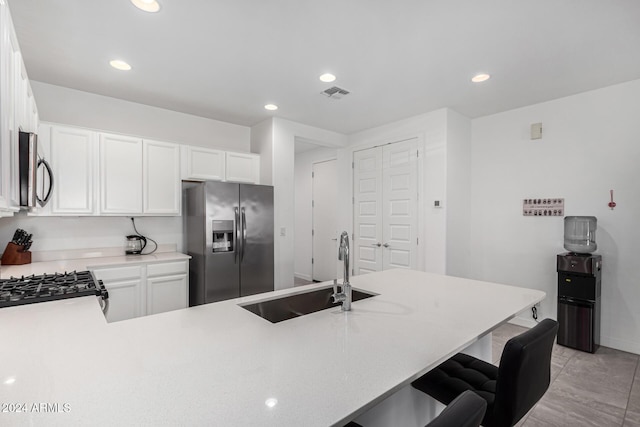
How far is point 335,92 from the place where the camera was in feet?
10.7

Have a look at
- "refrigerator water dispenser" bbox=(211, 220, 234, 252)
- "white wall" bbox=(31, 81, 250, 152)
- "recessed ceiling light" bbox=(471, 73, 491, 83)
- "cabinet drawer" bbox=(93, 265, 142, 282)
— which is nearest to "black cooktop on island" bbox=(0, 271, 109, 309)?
"cabinet drawer" bbox=(93, 265, 142, 282)

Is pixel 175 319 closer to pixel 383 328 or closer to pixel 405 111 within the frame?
pixel 383 328

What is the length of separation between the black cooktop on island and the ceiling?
171 centimetres

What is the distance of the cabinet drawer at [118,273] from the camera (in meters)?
2.80

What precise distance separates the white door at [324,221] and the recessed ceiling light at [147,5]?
3.89 m

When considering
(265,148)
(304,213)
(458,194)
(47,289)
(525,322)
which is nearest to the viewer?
(47,289)

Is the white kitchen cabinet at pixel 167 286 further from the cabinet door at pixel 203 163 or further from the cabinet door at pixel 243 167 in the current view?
the cabinet door at pixel 243 167

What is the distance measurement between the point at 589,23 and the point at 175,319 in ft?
10.1

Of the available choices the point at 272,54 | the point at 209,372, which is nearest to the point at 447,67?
the point at 272,54

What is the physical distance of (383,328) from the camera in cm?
133

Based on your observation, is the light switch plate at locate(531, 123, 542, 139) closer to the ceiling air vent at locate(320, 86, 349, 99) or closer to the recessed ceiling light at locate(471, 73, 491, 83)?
the recessed ceiling light at locate(471, 73, 491, 83)

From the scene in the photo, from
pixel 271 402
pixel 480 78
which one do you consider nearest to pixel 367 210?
pixel 480 78

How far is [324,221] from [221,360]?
16.2 feet

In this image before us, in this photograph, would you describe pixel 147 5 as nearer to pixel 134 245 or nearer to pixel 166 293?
pixel 134 245
